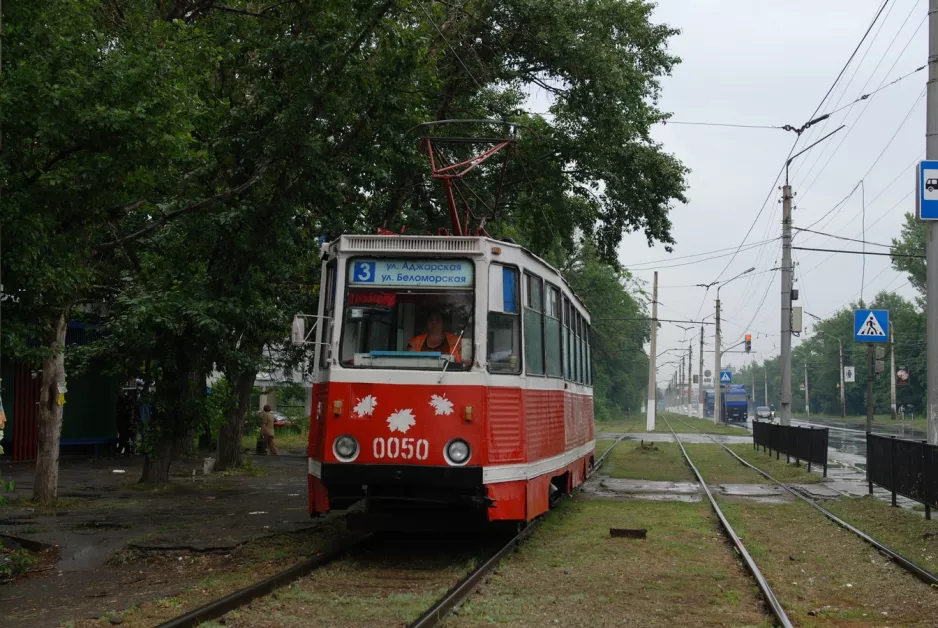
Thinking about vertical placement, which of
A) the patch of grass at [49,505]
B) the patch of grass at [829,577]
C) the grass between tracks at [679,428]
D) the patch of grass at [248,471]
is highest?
the grass between tracks at [679,428]

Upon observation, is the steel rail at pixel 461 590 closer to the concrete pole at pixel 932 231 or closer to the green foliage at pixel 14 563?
the green foliage at pixel 14 563

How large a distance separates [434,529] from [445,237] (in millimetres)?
2930

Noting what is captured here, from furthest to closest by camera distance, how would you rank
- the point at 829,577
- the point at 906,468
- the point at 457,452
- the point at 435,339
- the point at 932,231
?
the point at 932,231, the point at 906,468, the point at 435,339, the point at 829,577, the point at 457,452

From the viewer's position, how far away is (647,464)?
90.0 ft

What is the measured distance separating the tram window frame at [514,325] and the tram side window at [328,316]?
1.56 meters

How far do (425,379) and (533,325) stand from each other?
6.15 feet

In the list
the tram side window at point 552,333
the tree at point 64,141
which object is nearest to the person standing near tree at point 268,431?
the tram side window at point 552,333

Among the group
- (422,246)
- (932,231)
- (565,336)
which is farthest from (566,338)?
(932,231)

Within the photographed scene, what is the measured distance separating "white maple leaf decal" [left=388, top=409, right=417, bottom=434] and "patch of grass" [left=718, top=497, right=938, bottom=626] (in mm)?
3637

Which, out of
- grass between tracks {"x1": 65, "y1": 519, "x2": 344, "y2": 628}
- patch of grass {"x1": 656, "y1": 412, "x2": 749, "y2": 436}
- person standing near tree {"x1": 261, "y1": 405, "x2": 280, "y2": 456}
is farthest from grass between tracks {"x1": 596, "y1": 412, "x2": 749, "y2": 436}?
grass between tracks {"x1": 65, "y1": 519, "x2": 344, "y2": 628}

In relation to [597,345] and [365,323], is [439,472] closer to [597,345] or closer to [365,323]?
[365,323]

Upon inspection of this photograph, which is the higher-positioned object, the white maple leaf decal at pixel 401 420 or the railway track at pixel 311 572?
the white maple leaf decal at pixel 401 420

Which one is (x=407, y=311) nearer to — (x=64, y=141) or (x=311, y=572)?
(x=311, y=572)

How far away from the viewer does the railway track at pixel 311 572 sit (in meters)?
7.22
